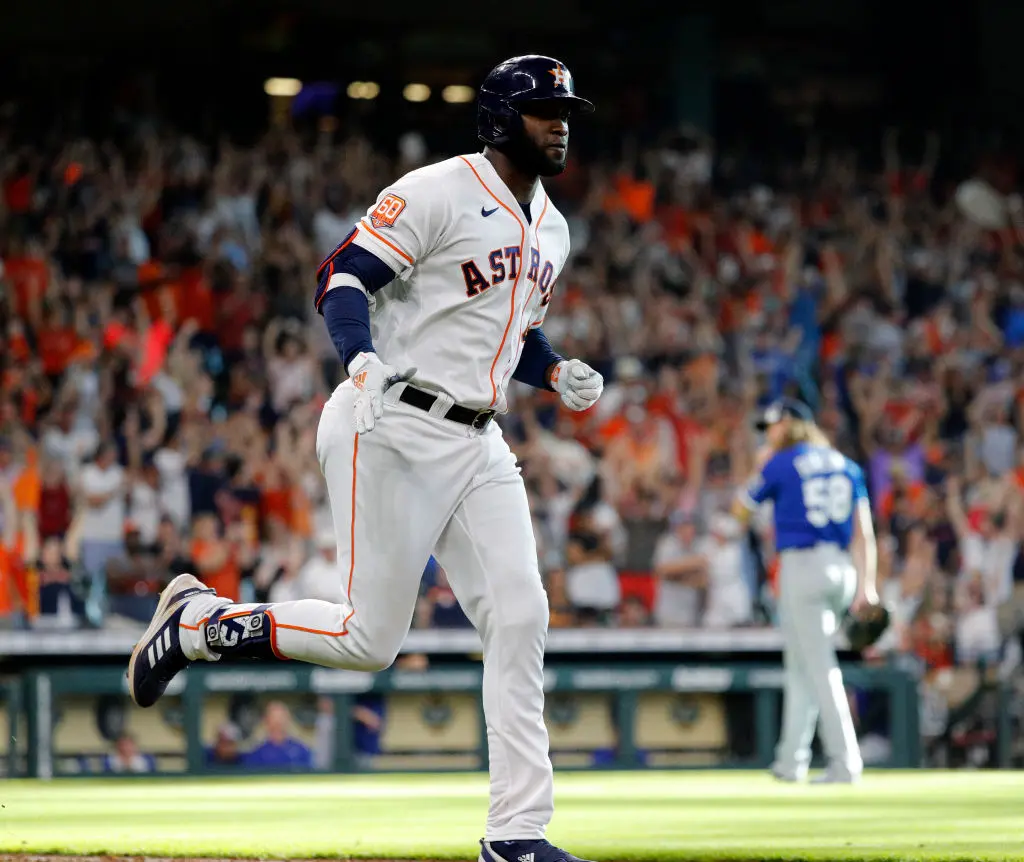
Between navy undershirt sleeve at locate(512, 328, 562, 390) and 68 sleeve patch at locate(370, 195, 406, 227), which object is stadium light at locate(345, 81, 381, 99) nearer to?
navy undershirt sleeve at locate(512, 328, 562, 390)

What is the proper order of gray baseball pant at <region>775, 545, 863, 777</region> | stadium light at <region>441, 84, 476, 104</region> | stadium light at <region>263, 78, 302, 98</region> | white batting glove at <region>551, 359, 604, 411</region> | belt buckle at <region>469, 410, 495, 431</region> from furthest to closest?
stadium light at <region>441, 84, 476, 104</region> → stadium light at <region>263, 78, 302, 98</region> → gray baseball pant at <region>775, 545, 863, 777</region> → white batting glove at <region>551, 359, 604, 411</region> → belt buckle at <region>469, 410, 495, 431</region>

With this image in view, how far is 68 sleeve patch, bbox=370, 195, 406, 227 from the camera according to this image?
518 cm

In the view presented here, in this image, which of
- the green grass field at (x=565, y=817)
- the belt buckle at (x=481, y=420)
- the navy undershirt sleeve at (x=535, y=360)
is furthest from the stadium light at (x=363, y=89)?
the belt buckle at (x=481, y=420)

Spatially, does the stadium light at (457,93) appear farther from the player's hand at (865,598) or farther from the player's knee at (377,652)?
the player's knee at (377,652)

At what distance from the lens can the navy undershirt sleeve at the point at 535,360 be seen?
5.81m

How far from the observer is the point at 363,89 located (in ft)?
71.6

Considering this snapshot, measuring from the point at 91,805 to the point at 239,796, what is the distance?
3.18ft

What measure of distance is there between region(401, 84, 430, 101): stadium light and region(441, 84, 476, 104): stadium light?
21cm

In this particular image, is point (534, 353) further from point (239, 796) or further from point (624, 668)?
point (624, 668)

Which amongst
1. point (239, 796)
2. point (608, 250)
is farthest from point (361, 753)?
point (608, 250)

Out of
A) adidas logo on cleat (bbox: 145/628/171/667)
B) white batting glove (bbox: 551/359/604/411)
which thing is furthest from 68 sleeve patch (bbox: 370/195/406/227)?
adidas logo on cleat (bbox: 145/628/171/667)

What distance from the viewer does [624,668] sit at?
41.7ft

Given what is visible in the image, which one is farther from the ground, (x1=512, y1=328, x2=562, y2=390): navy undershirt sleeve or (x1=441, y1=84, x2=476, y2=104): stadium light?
(x1=441, y1=84, x2=476, y2=104): stadium light

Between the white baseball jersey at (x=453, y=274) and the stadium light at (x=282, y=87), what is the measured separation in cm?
1631
